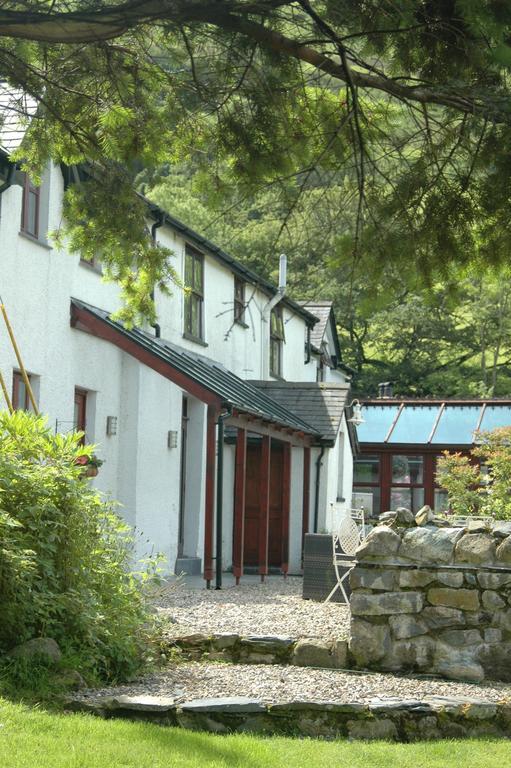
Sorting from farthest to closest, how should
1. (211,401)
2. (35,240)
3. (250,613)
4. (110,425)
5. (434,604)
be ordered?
(110,425) → (211,401) → (35,240) → (250,613) → (434,604)

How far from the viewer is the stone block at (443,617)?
9.59 meters

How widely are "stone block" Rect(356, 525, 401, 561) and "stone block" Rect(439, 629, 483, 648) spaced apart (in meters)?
0.83

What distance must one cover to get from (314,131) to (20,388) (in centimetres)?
723

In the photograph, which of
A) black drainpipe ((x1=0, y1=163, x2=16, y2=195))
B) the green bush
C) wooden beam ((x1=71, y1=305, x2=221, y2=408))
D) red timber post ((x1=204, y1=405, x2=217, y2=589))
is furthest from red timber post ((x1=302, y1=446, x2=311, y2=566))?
the green bush

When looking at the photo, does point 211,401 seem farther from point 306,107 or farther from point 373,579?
point 306,107

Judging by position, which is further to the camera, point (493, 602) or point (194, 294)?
point (194, 294)

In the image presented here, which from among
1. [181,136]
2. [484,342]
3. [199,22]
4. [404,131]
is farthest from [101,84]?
[484,342]

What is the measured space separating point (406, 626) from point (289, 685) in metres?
1.44

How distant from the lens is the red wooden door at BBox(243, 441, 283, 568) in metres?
21.4

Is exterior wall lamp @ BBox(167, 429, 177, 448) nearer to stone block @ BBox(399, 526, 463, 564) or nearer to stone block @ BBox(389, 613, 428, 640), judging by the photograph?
stone block @ BBox(399, 526, 463, 564)

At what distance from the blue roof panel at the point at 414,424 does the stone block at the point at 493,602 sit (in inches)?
941

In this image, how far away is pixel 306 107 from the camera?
789cm

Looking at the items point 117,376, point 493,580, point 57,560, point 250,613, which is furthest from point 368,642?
point 117,376

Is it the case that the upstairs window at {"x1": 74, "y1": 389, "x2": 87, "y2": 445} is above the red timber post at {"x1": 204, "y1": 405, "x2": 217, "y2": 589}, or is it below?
above
